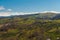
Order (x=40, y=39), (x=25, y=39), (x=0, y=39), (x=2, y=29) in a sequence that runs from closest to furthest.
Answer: (x=40, y=39) → (x=25, y=39) → (x=0, y=39) → (x=2, y=29)

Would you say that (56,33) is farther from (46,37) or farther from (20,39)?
(20,39)

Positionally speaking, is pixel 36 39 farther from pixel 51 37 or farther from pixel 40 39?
pixel 51 37

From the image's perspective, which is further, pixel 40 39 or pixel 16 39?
pixel 16 39

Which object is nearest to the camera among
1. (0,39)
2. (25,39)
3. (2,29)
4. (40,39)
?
(40,39)

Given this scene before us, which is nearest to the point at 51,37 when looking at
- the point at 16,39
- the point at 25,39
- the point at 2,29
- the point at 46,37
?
the point at 46,37

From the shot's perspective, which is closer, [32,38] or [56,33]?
[32,38]

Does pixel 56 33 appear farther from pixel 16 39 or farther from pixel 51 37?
pixel 16 39

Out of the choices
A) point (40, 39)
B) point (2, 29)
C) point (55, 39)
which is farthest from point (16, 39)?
point (2, 29)
